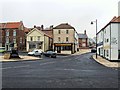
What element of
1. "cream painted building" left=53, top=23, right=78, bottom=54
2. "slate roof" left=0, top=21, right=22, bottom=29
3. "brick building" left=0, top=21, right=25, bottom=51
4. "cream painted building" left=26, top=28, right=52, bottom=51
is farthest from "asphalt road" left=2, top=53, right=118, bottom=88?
"slate roof" left=0, top=21, right=22, bottom=29

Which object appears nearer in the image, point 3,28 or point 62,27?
point 62,27

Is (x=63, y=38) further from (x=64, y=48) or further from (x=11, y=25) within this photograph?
(x=11, y=25)

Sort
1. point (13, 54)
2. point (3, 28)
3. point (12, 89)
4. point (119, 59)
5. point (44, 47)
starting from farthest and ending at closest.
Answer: point (3, 28) < point (44, 47) < point (13, 54) < point (119, 59) < point (12, 89)

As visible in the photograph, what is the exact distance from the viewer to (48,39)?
8350cm

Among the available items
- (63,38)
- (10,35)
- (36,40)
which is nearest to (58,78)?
(36,40)

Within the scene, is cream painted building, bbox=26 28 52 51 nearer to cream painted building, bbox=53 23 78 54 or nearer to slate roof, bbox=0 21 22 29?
cream painted building, bbox=53 23 78 54

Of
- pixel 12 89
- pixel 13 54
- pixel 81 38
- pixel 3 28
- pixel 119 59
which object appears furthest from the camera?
pixel 81 38

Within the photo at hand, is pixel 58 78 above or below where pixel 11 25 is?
below

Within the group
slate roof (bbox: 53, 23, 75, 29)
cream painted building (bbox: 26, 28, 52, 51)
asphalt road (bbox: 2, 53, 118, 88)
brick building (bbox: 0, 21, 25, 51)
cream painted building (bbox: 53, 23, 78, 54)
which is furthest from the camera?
brick building (bbox: 0, 21, 25, 51)

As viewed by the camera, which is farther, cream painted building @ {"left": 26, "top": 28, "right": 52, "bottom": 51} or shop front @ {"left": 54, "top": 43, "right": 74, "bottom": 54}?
cream painted building @ {"left": 26, "top": 28, "right": 52, "bottom": 51}

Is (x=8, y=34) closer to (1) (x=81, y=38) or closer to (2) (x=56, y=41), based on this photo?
(2) (x=56, y=41)

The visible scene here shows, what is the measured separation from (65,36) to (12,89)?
6601 centimetres

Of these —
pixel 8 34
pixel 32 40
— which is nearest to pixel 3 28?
pixel 8 34

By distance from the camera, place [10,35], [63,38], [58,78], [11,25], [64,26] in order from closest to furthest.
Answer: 1. [58,78]
2. [63,38]
3. [64,26]
4. [10,35]
5. [11,25]
